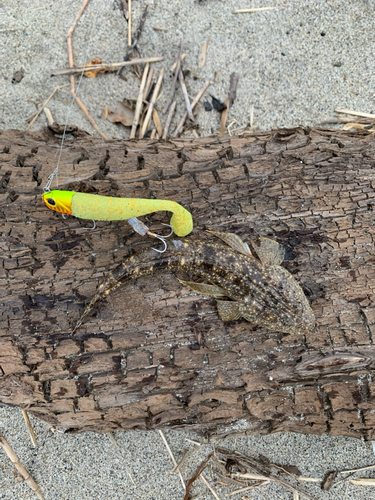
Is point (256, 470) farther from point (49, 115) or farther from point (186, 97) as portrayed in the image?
point (49, 115)

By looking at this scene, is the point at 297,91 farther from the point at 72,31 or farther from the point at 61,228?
the point at 61,228

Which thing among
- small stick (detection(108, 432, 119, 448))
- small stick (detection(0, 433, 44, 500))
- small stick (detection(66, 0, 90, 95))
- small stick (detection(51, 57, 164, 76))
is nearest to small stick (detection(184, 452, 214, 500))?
small stick (detection(108, 432, 119, 448))

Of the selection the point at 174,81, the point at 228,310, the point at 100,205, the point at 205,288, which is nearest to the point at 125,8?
the point at 174,81

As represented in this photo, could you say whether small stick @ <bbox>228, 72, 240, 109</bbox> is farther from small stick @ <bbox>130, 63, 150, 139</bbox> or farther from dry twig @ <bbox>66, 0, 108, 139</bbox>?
dry twig @ <bbox>66, 0, 108, 139</bbox>

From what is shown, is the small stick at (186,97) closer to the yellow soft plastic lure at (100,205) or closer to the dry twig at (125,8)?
the dry twig at (125,8)

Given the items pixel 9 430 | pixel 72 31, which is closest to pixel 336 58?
A: pixel 72 31

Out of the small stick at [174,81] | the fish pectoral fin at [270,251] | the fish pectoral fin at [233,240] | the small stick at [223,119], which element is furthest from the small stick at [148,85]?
the fish pectoral fin at [270,251]
